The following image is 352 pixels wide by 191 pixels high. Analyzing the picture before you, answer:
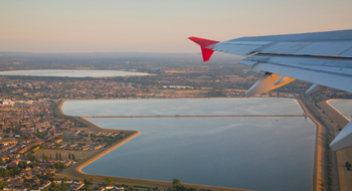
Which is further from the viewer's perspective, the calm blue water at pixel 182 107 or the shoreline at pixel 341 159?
the calm blue water at pixel 182 107

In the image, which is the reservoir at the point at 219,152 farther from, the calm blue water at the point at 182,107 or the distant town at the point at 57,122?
the calm blue water at the point at 182,107

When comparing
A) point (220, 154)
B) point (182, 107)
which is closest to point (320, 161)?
point (220, 154)

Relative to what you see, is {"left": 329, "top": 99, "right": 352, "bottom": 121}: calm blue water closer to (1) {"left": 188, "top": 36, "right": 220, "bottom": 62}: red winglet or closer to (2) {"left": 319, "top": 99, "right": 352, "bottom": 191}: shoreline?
(2) {"left": 319, "top": 99, "right": 352, "bottom": 191}: shoreline

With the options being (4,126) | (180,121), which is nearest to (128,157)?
(180,121)

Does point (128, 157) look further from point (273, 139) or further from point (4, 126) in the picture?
point (4, 126)

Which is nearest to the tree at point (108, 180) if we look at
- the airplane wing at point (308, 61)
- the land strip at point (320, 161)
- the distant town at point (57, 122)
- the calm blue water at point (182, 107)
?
the distant town at point (57, 122)

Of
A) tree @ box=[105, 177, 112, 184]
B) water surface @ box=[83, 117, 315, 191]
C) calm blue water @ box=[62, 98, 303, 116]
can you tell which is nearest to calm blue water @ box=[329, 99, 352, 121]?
calm blue water @ box=[62, 98, 303, 116]

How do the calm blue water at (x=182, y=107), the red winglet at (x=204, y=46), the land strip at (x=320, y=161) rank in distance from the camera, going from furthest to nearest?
1. the calm blue water at (x=182, y=107)
2. the land strip at (x=320, y=161)
3. the red winglet at (x=204, y=46)

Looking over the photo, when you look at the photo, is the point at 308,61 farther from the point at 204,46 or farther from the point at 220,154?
the point at 220,154
